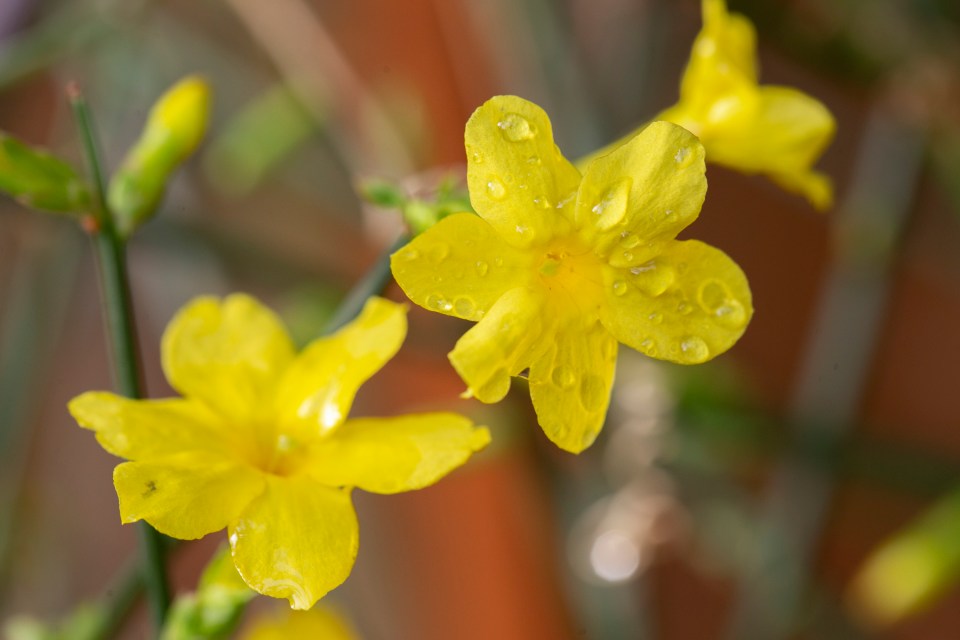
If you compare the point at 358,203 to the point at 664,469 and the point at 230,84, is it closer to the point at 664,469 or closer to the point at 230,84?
the point at 230,84

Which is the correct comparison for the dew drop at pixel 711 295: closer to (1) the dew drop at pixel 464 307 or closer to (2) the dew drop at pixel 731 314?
(2) the dew drop at pixel 731 314

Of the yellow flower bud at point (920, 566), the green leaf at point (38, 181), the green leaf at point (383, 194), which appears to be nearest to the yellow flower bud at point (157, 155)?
the green leaf at point (38, 181)

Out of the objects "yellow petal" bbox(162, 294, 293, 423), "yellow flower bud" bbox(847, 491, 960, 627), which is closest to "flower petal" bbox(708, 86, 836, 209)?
"yellow petal" bbox(162, 294, 293, 423)

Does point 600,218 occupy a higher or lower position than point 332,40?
higher

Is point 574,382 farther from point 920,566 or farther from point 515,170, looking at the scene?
point 920,566

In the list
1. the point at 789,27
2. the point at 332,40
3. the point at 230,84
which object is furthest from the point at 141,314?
the point at 789,27

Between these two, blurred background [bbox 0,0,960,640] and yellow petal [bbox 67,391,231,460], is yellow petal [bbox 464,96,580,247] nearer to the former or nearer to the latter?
yellow petal [bbox 67,391,231,460]

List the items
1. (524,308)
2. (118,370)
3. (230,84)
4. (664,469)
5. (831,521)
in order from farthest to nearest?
(230,84) → (831,521) → (664,469) → (118,370) → (524,308)

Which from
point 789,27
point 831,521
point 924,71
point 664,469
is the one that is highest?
point 789,27
